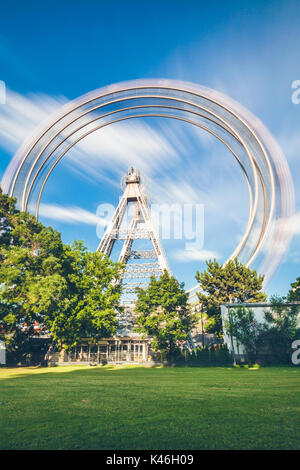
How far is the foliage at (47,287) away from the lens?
27641mm

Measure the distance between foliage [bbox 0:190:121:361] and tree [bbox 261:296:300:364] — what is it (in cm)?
1603

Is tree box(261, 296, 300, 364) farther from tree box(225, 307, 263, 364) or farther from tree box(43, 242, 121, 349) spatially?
tree box(43, 242, 121, 349)

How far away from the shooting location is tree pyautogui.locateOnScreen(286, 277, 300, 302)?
4033 cm

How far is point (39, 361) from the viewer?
1396 inches

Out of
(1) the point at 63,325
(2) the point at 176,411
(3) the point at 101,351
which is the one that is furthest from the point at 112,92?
(2) the point at 176,411

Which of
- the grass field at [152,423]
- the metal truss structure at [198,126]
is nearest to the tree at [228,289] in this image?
the metal truss structure at [198,126]

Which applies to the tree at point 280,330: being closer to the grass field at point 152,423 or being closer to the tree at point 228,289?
the tree at point 228,289

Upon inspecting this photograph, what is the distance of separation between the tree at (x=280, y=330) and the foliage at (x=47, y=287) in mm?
16033

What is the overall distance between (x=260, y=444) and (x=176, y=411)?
88.3 inches

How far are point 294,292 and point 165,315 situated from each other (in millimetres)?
19964

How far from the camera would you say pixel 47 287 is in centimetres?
2712

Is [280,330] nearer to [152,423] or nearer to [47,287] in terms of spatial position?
[47,287]

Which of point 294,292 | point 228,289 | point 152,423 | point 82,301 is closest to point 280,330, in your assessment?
point 228,289
